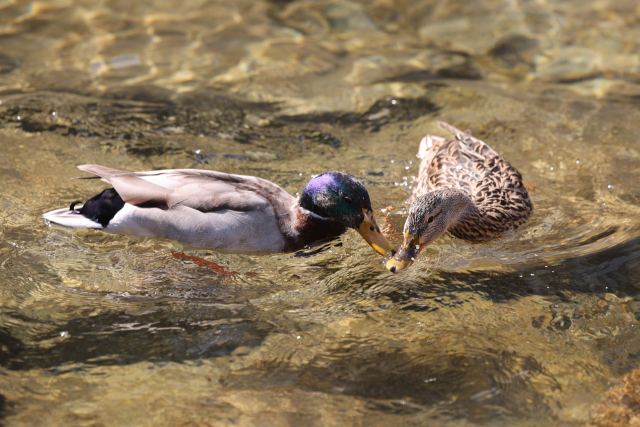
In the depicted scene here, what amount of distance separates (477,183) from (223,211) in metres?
2.36

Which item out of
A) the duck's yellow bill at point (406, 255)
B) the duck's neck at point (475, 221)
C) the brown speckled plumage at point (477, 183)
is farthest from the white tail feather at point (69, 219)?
the duck's neck at point (475, 221)

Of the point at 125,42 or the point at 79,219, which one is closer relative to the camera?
the point at 79,219

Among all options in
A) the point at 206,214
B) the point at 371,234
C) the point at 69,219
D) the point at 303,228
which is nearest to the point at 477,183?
the point at 371,234

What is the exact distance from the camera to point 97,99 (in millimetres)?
7227

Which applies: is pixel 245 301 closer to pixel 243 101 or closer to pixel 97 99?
pixel 243 101

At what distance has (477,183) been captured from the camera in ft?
Answer: 18.5

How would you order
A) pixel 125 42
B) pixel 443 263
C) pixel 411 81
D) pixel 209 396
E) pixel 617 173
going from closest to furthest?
pixel 209 396 → pixel 443 263 → pixel 617 173 → pixel 411 81 → pixel 125 42

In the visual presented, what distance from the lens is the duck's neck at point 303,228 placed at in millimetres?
4996

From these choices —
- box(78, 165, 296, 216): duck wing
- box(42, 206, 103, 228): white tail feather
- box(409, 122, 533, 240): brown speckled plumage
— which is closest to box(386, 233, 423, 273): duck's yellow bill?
box(409, 122, 533, 240): brown speckled plumage

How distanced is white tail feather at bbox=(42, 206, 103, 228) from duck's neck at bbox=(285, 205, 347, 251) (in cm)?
155

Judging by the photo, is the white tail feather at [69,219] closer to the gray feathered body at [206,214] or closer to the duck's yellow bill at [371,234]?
the gray feathered body at [206,214]

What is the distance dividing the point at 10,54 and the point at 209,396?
6606 millimetres

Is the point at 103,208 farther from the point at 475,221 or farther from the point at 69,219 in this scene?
the point at 475,221

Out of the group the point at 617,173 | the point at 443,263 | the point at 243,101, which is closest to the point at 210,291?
the point at 443,263
